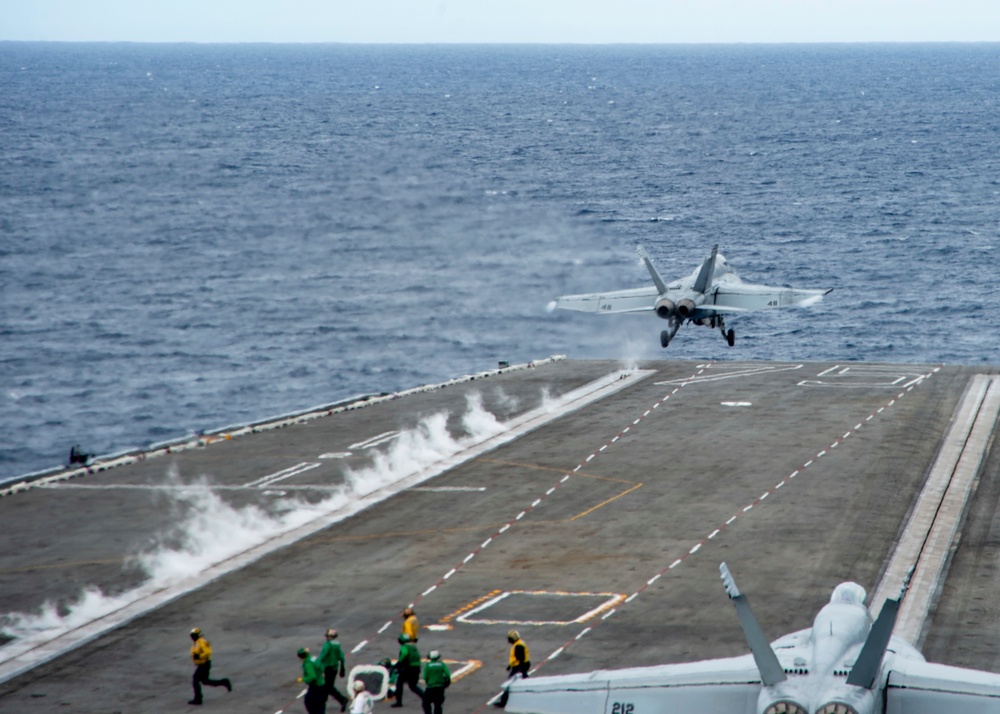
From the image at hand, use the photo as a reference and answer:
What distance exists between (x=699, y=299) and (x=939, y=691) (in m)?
45.9

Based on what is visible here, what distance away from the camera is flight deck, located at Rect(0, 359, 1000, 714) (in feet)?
125

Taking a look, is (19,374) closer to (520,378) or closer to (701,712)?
(520,378)

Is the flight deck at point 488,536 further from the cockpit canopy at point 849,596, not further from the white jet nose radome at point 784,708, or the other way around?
the white jet nose radome at point 784,708

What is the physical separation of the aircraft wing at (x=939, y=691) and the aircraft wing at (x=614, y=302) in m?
48.2

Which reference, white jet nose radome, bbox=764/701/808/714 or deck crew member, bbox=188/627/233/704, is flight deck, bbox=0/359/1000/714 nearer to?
deck crew member, bbox=188/627/233/704

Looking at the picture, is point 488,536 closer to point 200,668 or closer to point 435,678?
point 200,668

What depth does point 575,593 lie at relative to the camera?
141 ft

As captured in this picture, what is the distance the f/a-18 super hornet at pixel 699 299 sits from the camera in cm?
6475

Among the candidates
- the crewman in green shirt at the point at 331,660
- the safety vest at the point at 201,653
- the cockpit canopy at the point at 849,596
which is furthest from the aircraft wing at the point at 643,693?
the safety vest at the point at 201,653

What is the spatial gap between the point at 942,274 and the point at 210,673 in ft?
356

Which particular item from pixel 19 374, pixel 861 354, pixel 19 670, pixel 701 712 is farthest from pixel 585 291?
pixel 701 712

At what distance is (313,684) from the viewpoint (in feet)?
103

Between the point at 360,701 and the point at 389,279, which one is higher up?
the point at 360,701

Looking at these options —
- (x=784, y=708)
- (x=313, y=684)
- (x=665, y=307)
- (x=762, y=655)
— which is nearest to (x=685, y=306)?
(x=665, y=307)
